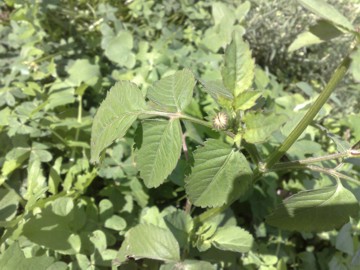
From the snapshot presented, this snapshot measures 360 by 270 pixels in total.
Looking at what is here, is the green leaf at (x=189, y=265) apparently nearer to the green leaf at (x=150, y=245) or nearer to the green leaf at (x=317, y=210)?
the green leaf at (x=150, y=245)

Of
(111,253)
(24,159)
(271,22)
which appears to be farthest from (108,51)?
(271,22)

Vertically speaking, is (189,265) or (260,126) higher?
(260,126)

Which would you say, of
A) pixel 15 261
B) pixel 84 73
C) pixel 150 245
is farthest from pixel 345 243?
pixel 84 73

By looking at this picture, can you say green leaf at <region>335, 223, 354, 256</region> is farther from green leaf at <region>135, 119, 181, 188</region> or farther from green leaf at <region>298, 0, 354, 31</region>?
green leaf at <region>298, 0, 354, 31</region>

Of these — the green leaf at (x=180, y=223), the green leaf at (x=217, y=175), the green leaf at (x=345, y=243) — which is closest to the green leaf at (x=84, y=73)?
the green leaf at (x=180, y=223)

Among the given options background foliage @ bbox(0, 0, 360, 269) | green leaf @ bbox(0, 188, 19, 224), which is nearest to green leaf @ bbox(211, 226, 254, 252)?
background foliage @ bbox(0, 0, 360, 269)

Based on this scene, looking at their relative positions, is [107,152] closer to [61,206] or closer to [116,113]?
[61,206]
